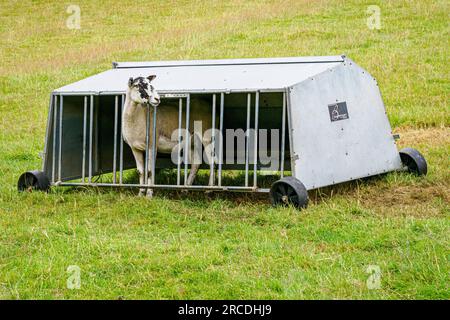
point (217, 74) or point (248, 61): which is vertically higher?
point (248, 61)

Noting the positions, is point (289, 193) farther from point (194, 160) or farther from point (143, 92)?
point (143, 92)

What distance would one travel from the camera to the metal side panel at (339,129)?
10484 millimetres

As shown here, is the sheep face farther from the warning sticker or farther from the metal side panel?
the warning sticker

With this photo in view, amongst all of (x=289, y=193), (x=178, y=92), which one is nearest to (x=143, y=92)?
(x=178, y=92)

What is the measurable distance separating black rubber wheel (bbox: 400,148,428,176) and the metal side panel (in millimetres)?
154

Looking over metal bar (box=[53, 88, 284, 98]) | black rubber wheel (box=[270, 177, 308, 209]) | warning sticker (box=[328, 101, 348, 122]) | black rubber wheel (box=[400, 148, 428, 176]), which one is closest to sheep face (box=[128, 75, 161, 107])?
A: metal bar (box=[53, 88, 284, 98])

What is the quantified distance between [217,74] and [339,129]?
221 centimetres

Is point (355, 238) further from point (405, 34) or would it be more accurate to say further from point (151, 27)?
point (151, 27)

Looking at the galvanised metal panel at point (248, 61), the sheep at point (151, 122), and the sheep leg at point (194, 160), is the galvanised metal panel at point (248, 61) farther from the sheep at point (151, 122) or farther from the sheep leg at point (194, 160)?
the sheep leg at point (194, 160)

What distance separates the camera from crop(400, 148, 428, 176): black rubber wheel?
1225cm

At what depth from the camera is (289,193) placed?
1015 cm

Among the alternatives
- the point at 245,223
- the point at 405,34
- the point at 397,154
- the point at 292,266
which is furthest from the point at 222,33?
the point at 292,266

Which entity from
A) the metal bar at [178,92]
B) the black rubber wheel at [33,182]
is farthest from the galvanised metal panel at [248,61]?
the black rubber wheel at [33,182]

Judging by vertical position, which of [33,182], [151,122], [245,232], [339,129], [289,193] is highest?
[151,122]
